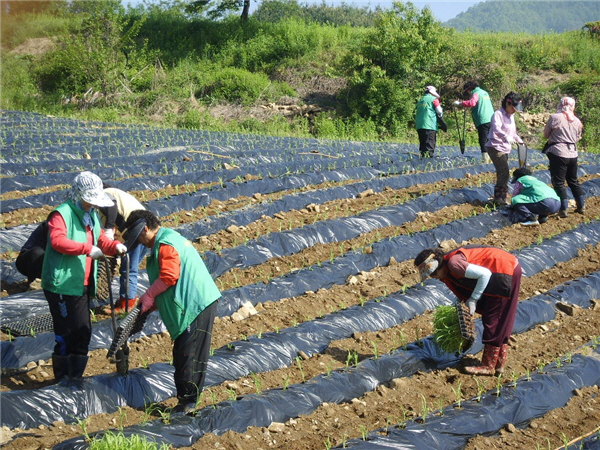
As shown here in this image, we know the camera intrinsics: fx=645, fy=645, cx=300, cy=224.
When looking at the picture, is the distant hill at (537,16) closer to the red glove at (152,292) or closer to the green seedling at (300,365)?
the green seedling at (300,365)

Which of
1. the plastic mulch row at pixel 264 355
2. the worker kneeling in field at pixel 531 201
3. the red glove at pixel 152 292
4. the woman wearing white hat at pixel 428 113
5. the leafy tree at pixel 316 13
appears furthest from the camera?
the leafy tree at pixel 316 13

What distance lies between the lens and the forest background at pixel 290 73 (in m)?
19.5

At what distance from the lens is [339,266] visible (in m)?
6.70

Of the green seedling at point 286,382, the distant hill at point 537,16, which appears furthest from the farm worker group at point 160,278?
the distant hill at point 537,16

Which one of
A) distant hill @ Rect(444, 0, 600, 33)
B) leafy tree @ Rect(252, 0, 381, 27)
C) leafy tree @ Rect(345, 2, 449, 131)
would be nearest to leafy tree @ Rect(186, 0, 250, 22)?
leafy tree @ Rect(252, 0, 381, 27)

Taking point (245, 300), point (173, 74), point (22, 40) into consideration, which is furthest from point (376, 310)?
point (22, 40)

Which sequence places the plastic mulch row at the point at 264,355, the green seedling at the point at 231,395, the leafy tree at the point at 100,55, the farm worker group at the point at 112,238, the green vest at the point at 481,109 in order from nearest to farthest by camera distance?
1. the plastic mulch row at the point at 264,355
2. the green seedling at the point at 231,395
3. the farm worker group at the point at 112,238
4. the green vest at the point at 481,109
5. the leafy tree at the point at 100,55

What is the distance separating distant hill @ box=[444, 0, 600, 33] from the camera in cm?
8475

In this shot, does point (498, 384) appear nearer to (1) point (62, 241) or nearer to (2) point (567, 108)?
(1) point (62, 241)

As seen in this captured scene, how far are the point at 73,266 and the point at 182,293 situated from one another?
2.95 ft

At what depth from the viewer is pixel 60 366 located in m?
4.43

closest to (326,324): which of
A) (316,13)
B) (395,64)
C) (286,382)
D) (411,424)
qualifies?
(286,382)

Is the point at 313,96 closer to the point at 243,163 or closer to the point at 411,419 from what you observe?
the point at 243,163

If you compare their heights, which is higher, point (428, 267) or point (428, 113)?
point (428, 113)
